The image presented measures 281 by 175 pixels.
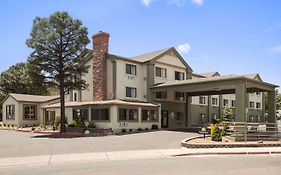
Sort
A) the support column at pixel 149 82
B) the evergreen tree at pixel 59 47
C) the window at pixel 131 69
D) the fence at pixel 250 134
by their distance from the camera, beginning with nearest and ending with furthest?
the fence at pixel 250 134 → the evergreen tree at pixel 59 47 → the window at pixel 131 69 → the support column at pixel 149 82

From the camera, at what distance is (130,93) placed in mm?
41438

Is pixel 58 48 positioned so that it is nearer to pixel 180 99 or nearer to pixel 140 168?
pixel 180 99

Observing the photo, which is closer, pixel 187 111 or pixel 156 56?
pixel 156 56

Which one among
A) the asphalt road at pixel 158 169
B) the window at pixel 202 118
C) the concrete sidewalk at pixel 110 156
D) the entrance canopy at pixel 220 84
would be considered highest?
the entrance canopy at pixel 220 84

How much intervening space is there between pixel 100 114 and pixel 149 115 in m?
6.46

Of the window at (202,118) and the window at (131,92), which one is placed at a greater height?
the window at (131,92)

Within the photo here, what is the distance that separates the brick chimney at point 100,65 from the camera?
40125 mm

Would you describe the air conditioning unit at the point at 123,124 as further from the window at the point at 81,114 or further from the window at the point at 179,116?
the window at the point at 179,116

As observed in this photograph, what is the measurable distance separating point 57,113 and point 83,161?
A: 99.9 feet

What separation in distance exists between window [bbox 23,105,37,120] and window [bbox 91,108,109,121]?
15.9 m


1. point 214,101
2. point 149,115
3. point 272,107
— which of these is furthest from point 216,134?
point 214,101

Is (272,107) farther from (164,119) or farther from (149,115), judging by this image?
(164,119)

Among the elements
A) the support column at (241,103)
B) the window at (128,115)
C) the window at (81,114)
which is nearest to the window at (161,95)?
the window at (128,115)

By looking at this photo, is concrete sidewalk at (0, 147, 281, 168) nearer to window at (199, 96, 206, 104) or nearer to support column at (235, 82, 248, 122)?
support column at (235, 82, 248, 122)
